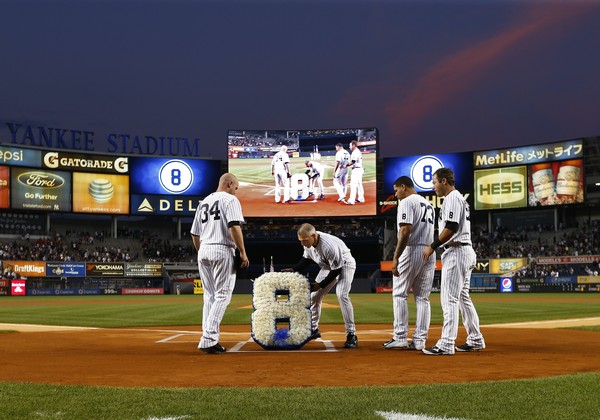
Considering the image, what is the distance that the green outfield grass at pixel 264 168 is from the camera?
54781mm

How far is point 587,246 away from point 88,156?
41.9 metres

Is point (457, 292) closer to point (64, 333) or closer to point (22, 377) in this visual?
point (22, 377)

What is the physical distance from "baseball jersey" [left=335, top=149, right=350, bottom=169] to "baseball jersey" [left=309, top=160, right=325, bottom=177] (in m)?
1.52

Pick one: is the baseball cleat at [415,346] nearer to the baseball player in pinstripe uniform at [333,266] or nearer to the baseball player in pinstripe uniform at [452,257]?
the baseball player in pinstripe uniform at [452,257]

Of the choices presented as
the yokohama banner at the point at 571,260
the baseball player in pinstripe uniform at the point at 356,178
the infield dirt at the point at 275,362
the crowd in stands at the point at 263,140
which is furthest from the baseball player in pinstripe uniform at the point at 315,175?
the infield dirt at the point at 275,362

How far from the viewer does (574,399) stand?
15.5ft

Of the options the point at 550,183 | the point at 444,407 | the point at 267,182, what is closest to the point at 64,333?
the point at 444,407

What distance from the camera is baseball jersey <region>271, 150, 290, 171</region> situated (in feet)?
182

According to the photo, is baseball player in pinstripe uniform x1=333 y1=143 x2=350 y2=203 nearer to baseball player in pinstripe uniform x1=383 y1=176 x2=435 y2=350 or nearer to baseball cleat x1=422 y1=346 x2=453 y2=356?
baseball player in pinstripe uniform x1=383 y1=176 x2=435 y2=350

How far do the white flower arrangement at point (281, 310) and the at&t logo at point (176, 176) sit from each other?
51636 millimetres

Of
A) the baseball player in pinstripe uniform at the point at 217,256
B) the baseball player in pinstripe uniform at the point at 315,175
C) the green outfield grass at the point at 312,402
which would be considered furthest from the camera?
the baseball player in pinstripe uniform at the point at 315,175

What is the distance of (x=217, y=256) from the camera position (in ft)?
27.4

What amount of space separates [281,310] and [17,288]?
40494mm

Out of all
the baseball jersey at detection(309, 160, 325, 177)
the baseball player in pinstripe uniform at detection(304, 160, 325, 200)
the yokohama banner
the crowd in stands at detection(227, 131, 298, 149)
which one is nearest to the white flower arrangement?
the yokohama banner
